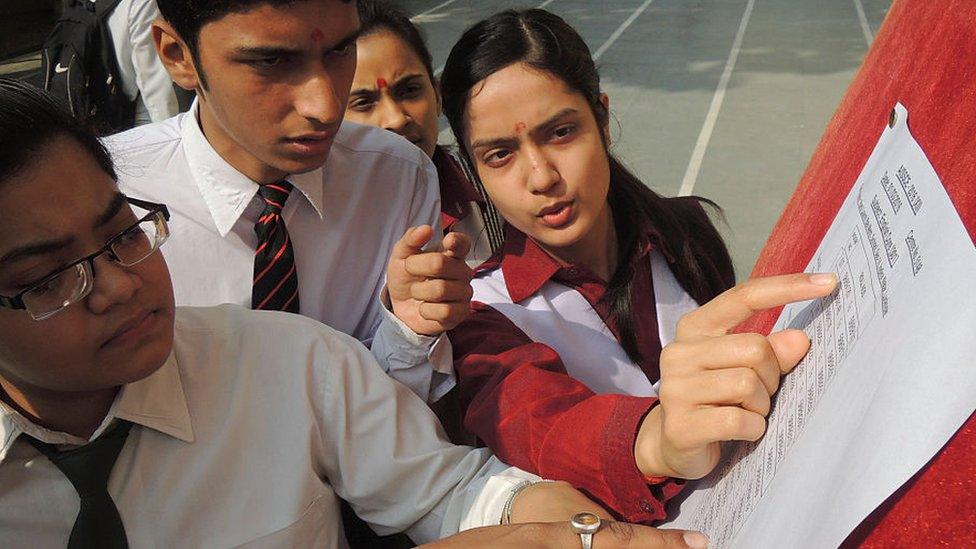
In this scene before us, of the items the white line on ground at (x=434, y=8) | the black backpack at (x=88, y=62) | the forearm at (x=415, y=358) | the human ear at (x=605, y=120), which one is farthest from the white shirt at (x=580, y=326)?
the white line on ground at (x=434, y=8)

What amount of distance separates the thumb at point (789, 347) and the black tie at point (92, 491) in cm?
88

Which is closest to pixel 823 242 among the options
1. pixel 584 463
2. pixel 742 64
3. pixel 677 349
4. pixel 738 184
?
pixel 677 349

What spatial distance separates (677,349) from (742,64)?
921 cm

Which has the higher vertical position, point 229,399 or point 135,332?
point 135,332

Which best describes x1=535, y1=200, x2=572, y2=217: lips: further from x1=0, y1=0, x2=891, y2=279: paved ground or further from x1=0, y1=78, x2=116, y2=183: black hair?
x1=0, y1=0, x2=891, y2=279: paved ground

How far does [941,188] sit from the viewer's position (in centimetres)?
55

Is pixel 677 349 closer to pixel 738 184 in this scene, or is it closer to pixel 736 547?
pixel 736 547

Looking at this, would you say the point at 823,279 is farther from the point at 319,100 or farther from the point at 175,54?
the point at 175,54

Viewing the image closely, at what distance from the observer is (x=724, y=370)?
798mm

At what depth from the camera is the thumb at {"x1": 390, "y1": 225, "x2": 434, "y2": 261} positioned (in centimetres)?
136

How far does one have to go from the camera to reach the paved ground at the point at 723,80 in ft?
19.1

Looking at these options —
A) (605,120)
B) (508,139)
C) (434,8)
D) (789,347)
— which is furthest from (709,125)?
(434,8)

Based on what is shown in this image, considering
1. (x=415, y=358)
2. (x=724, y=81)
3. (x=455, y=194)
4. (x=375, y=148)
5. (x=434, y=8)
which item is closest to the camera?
(x=415, y=358)

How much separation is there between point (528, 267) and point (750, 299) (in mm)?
1002
